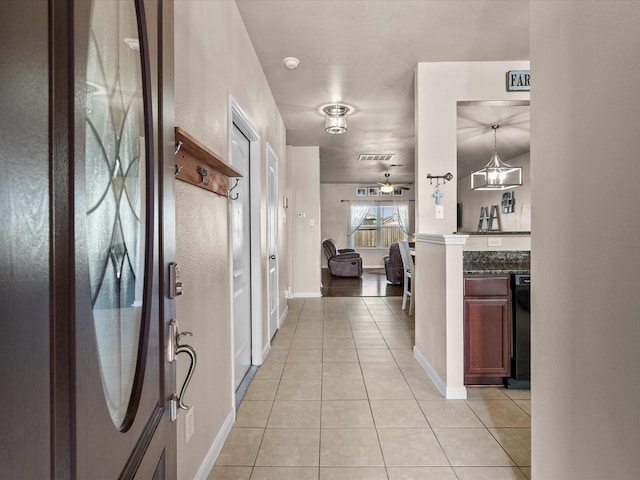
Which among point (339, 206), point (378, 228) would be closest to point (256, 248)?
point (339, 206)

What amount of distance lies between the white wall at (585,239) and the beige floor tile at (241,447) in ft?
4.43

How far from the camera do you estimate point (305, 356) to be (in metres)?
3.52

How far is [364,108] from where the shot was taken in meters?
4.62

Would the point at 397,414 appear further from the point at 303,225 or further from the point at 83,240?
the point at 303,225

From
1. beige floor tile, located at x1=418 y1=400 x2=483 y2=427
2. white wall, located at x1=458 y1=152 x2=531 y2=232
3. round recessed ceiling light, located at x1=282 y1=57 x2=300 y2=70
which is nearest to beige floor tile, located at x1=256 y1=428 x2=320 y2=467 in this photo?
beige floor tile, located at x1=418 y1=400 x2=483 y2=427

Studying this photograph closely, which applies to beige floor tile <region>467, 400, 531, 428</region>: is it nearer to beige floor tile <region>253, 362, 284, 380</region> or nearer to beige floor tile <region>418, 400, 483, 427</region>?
beige floor tile <region>418, 400, 483, 427</region>

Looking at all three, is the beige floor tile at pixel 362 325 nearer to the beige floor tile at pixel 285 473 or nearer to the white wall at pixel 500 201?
the beige floor tile at pixel 285 473

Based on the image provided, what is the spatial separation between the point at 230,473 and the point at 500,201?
882 centimetres

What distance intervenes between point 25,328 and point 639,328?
1.19 meters

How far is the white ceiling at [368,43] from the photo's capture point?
101 inches

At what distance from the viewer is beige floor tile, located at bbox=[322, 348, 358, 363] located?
3402mm

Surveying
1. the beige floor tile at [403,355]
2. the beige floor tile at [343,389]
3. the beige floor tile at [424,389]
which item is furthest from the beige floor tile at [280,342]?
the beige floor tile at [424,389]

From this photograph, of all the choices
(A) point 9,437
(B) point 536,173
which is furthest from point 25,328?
(B) point 536,173

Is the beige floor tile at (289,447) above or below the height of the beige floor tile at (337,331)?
below
